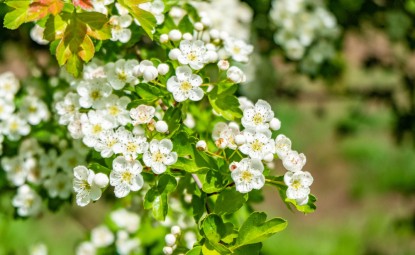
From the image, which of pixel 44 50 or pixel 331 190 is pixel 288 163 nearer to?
pixel 44 50

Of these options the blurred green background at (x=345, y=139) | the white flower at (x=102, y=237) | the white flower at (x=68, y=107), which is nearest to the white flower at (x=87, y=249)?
the white flower at (x=102, y=237)

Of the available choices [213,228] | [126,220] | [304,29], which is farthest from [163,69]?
[304,29]

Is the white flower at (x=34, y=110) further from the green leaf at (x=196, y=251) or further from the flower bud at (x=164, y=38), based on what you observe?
the green leaf at (x=196, y=251)

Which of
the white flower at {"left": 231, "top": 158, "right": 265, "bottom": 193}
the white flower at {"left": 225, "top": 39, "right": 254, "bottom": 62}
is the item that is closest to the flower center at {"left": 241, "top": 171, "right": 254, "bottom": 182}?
the white flower at {"left": 231, "top": 158, "right": 265, "bottom": 193}

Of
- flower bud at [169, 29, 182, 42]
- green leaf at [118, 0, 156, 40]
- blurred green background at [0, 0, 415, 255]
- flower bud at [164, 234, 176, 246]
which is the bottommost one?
blurred green background at [0, 0, 415, 255]

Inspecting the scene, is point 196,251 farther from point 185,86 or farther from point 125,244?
point 125,244

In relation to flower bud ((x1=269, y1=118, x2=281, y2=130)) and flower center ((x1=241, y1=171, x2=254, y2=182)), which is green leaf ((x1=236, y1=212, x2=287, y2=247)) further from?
flower bud ((x1=269, y1=118, x2=281, y2=130))
